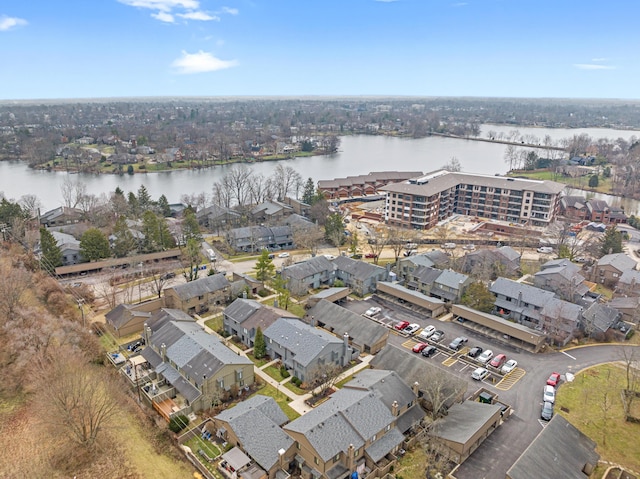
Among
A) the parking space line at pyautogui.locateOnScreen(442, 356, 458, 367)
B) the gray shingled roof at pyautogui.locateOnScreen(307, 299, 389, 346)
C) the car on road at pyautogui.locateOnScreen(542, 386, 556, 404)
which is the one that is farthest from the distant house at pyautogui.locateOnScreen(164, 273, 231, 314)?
the car on road at pyautogui.locateOnScreen(542, 386, 556, 404)

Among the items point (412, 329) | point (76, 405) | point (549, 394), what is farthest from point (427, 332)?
point (76, 405)

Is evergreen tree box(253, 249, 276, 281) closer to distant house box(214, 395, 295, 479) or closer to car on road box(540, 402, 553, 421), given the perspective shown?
A: distant house box(214, 395, 295, 479)

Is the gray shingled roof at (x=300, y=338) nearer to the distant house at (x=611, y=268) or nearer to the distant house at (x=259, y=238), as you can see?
the distant house at (x=259, y=238)

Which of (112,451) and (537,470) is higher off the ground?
(537,470)

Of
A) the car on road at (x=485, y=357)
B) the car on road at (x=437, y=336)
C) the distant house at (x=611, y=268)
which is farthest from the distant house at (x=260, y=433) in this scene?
the distant house at (x=611, y=268)

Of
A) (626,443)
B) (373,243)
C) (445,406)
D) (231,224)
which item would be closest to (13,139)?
(231,224)

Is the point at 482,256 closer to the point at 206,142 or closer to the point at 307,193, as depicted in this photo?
the point at 307,193
